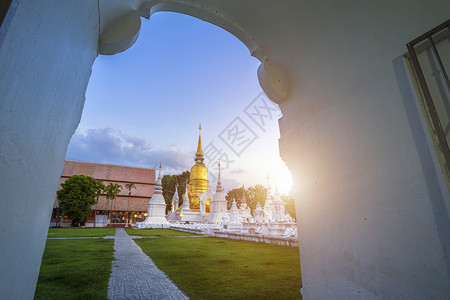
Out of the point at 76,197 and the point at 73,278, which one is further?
the point at 76,197

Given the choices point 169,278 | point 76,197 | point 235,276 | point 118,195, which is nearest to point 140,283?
point 169,278

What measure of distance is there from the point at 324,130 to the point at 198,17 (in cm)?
235

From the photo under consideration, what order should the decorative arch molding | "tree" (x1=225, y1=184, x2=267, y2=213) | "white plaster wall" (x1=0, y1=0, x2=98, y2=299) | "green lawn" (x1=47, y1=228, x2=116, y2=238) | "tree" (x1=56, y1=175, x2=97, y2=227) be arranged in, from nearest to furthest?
1. "white plaster wall" (x1=0, y1=0, x2=98, y2=299)
2. the decorative arch molding
3. "green lawn" (x1=47, y1=228, x2=116, y2=238)
4. "tree" (x1=56, y1=175, x2=97, y2=227)
5. "tree" (x1=225, y1=184, x2=267, y2=213)

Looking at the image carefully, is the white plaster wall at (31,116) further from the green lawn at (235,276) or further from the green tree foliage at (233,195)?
the green tree foliage at (233,195)

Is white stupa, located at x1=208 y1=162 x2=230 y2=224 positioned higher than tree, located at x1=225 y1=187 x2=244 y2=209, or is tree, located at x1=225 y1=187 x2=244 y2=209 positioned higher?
tree, located at x1=225 y1=187 x2=244 y2=209

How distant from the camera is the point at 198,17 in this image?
324cm

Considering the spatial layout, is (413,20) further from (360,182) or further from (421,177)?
(360,182)

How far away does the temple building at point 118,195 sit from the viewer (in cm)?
3284

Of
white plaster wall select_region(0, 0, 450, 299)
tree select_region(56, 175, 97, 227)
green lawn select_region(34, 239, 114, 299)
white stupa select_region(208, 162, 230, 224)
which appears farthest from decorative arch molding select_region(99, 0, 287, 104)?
tree select_region(56, 175, 97, 227)

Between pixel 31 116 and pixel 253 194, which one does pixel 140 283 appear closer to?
pixel 31 116

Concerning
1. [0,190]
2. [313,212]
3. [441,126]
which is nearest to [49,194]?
[0,190]

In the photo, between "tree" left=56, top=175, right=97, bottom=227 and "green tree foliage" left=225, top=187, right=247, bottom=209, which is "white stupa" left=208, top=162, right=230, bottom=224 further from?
"green tree foliage" left=225, top=187, right=247, bottom=209

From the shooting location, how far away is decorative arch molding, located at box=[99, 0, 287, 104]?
2.50m

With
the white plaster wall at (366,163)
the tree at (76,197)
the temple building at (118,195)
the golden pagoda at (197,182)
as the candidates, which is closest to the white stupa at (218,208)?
the golden pagoda at (197,182)
